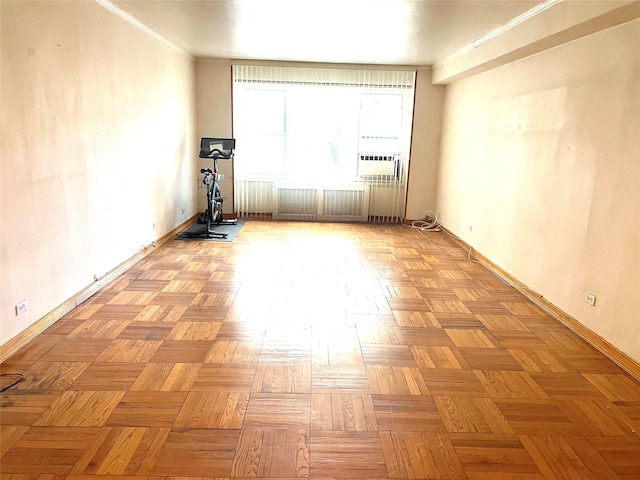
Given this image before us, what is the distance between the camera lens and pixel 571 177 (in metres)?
3.81

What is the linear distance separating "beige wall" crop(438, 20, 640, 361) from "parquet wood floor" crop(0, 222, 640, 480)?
37 cm

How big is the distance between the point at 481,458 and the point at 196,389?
4.99ft

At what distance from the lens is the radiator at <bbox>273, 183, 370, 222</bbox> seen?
25.9ft

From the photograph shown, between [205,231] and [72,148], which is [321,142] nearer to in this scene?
[205,231]

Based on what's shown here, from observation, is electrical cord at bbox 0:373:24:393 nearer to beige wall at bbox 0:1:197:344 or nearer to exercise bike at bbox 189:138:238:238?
beige wall at bbox 0:1:197:344

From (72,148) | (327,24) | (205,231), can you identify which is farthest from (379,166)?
(72,148)

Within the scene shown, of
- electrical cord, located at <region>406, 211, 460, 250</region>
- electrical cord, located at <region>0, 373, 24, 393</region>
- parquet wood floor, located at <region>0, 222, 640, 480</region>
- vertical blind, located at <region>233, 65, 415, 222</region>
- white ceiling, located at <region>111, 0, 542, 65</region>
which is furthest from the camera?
vertical blind, located at <region>233, 65, 415, 222</region>

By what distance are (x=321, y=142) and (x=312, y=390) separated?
18.4ft

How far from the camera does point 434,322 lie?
3775 millimetres

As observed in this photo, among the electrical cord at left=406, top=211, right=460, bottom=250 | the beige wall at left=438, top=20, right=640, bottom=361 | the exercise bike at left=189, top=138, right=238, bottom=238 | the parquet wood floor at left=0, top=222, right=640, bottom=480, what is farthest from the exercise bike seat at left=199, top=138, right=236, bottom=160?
the beige wall at left=438, top=20, right=640, bottom=361

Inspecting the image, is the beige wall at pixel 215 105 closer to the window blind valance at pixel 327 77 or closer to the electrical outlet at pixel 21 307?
the window blind valance at pixel 327 77

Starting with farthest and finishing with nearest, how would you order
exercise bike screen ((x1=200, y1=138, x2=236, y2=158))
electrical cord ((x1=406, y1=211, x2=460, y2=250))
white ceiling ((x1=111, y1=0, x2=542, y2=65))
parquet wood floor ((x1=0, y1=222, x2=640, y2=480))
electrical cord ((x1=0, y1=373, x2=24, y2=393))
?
1. electrical cord ((x1=406, y1=211, x2=460, y2=250))
2. exercise bike screen ((x1=200, y1=138, x2=236, y2=158))
3. white ceiling ((x1=111, y1=0, x2=542, y2=65))
4. electrical cord ((x1=0, y1=373, x2=24, y2=393))
5. parquet wood floor ((x1=0, y1=222, x2=640, y2=480))

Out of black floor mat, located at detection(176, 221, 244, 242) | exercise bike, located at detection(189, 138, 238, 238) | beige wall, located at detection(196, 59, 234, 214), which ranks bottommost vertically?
black floor mat, located at detection(176, 221, 244, 242)

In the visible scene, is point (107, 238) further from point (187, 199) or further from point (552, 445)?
point (552, 445)
